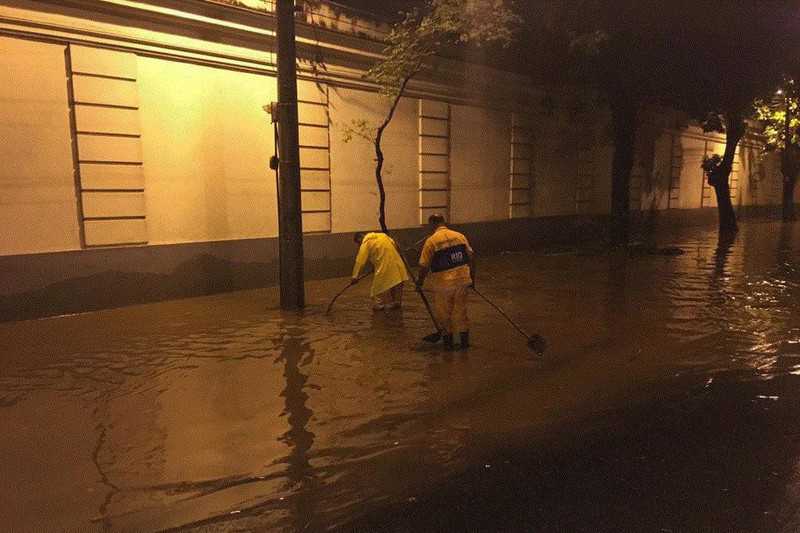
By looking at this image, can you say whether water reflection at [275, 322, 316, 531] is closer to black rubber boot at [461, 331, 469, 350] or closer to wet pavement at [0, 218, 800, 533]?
wet pavement at [0, 218, 800, 533]

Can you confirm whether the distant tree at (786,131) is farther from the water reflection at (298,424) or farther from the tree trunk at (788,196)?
the water reflection at (298,424)

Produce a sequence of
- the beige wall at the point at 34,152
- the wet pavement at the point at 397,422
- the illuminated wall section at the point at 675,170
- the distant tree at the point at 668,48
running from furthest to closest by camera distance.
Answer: the illuminated wall section at the point at 675,170 < the distant tree at the point at 668,48 < the beige wall at the point at 34,152 < the wet pavement at the point at 397,422

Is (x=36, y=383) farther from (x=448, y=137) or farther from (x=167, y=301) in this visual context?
(x=448, y=137)

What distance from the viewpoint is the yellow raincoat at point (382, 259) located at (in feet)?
28.2

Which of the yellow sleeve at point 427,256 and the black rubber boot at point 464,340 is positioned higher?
the yellow sleeve at point 427,256

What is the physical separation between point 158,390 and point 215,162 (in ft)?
18.7

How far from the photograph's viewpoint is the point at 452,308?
6.89m

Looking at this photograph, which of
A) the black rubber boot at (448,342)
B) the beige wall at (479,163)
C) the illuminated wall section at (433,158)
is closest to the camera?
the black rubber boot at (448,342)

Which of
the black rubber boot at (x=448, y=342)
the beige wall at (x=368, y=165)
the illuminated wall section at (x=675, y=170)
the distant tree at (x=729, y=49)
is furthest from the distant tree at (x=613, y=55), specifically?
the illuminated wall section at (x=675, y=170)

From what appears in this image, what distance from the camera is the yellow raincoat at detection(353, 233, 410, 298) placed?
8586 mm

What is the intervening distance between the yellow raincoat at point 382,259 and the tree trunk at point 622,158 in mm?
9917

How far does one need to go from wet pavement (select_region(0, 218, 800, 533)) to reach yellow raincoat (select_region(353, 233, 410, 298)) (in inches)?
22.4

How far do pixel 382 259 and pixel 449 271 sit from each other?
6.69 ft

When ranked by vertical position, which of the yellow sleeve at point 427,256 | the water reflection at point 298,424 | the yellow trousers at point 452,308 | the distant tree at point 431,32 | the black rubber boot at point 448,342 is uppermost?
the distant tree at point 431,32
